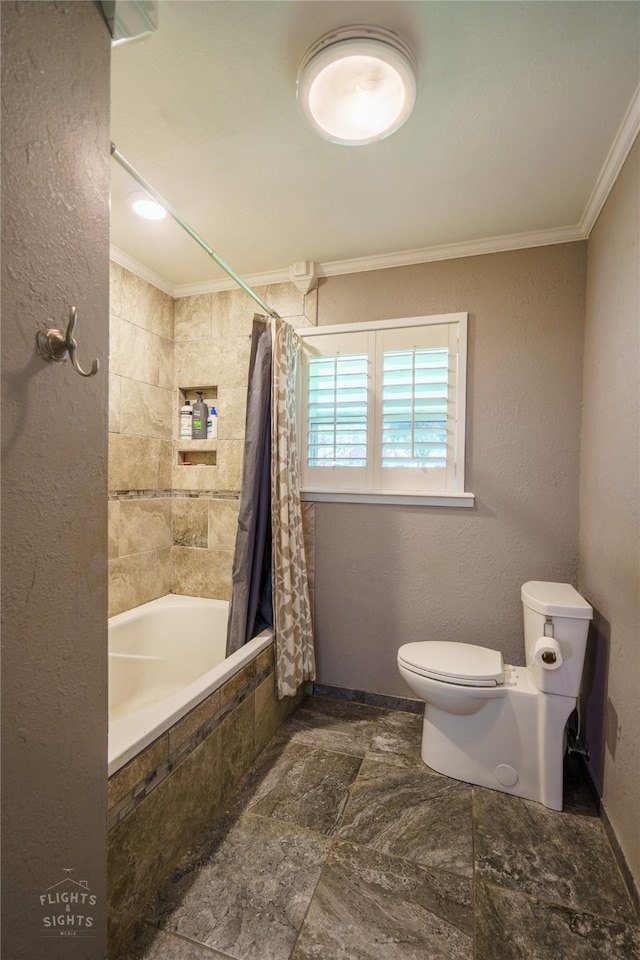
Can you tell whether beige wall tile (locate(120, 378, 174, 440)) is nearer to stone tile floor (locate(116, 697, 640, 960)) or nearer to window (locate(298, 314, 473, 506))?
window (locate(298, 314, 473, 506))

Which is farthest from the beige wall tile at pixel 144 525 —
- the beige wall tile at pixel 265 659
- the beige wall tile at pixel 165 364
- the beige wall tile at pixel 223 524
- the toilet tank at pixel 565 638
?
the toilet tank at pixel 565 638

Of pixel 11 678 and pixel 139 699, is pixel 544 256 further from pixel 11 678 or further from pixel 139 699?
pixel 139 699

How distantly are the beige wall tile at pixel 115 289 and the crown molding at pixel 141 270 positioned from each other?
0.12 ft

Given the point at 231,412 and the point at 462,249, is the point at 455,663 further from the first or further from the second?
the point at 462,249

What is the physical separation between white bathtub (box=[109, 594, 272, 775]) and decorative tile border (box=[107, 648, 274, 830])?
98 millimetres

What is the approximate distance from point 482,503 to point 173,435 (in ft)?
6.22

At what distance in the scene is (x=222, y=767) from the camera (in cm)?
152

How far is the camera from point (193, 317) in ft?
8.55

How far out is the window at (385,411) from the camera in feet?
6.93

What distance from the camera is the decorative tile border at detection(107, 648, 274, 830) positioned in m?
1.05

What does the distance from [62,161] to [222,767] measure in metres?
1.83

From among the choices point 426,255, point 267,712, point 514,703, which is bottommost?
point 267,712

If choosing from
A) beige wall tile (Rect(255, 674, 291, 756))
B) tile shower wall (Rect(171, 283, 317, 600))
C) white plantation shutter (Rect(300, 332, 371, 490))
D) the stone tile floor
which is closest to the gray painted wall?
the stone tile floor

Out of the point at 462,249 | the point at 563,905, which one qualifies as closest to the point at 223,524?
the point at 462,249
